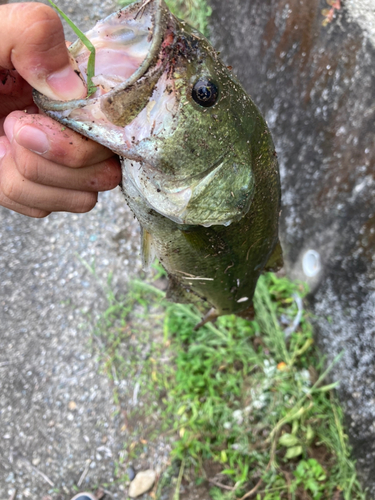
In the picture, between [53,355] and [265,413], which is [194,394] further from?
[53,355]

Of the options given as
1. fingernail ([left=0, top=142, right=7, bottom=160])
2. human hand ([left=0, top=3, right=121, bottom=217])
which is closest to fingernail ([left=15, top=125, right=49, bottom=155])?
human hand ([left=0, top=3, right=121, bottom=217])

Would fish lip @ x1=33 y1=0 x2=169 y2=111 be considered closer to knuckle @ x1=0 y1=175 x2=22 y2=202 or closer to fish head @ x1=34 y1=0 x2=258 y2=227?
fish head @ x1=34 y1=0 x2=258 y2=227

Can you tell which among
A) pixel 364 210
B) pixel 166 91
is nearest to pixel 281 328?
pixel 364 210

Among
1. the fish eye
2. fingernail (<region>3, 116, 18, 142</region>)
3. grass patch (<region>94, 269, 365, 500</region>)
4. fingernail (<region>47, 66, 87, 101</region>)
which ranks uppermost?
the fish eye

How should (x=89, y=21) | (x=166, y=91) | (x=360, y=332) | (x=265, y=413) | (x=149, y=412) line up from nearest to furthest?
(x=166, y=91) → (x=360, y=332) → (x=265, y=413) → (x=149, y=412) → (x=89, y=21)

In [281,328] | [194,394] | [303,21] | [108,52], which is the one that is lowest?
[194,394]

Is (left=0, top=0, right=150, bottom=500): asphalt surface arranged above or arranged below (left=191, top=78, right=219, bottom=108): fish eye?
below
